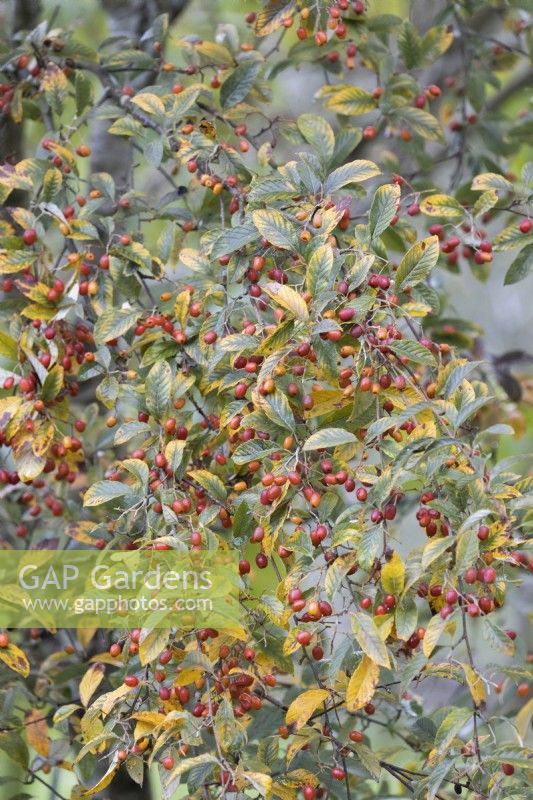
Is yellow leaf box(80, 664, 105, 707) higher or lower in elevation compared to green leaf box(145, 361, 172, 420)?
lower

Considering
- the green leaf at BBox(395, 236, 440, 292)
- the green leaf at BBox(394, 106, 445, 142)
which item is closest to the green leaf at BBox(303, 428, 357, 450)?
the green leaf at BBox(395, 236, 440, 292)

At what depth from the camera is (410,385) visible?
115 centimetres

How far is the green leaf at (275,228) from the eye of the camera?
118cm

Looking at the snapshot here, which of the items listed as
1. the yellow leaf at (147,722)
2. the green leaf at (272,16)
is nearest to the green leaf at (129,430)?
the yellow leaf at (147,722)

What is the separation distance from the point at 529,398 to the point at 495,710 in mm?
684

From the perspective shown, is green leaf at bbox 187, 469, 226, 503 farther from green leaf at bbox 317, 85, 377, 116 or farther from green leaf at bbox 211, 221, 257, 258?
green leaf at bbox 317, 85, 377, 116

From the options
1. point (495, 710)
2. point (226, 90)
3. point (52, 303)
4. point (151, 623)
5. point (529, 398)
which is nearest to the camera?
point (151, 623)

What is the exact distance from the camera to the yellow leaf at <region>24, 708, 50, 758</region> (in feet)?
4.94

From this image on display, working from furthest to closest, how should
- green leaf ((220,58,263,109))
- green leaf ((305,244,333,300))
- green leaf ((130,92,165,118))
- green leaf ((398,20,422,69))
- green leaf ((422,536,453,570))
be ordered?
1. green leaf ((398,20,422,69))
2. green leaf ((220,58,263,109))
3. green leaf ((130,92,165,118))
4. green leaf ((305,244,333,300))
5. green leaf ((422,536,453,570))

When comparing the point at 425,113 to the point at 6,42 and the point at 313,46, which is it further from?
the point at 6,42

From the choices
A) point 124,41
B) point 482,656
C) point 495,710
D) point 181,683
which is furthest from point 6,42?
point 482,656

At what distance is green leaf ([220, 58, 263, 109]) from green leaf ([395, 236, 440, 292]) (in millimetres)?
564

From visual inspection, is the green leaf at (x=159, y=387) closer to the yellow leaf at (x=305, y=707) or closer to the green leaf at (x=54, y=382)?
the green leaf at (x=54, y=382)

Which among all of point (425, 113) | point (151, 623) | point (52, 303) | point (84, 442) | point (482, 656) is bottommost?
point (482, 656)
